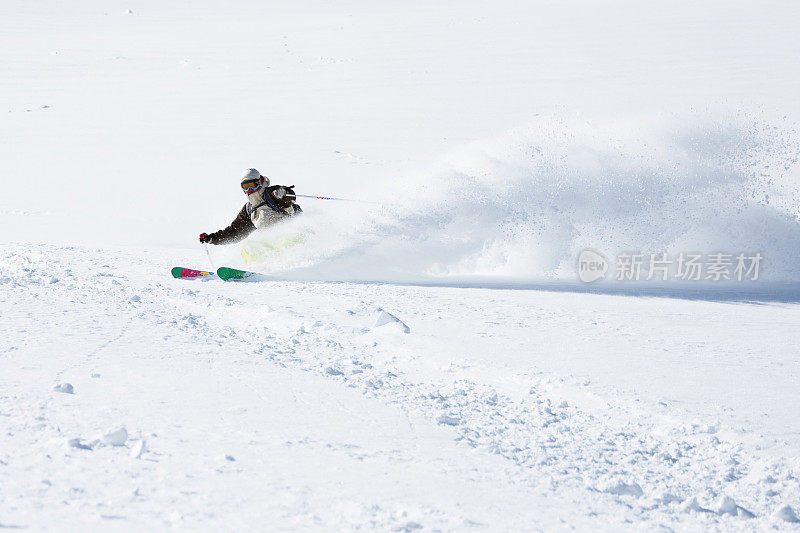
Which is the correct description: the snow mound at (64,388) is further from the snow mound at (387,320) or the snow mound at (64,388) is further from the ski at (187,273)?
the ski at (187,273)

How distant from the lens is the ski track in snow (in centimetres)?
312

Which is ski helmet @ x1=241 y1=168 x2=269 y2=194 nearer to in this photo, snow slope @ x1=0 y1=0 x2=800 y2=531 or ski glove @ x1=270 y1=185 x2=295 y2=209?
ski glove @ x1=270 y1=185 x2=295 y2=209

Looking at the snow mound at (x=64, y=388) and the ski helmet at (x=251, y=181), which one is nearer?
the snow mound at (x=64, y=388)

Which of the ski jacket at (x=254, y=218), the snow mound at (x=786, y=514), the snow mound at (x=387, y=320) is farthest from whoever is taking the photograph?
the ski jacket at (x=254, y=218)

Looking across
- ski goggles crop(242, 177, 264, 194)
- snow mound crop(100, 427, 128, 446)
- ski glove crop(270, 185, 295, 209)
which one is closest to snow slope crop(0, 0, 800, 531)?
snow mound crop(100, 427, 128, 446)

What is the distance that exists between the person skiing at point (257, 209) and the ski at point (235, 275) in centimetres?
90

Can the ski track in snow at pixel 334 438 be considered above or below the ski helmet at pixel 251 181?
below

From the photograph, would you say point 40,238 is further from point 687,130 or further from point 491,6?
point 491,6

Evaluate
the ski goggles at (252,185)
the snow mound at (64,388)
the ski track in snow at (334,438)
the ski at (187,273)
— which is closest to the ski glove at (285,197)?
the ski goggles at (252,185)

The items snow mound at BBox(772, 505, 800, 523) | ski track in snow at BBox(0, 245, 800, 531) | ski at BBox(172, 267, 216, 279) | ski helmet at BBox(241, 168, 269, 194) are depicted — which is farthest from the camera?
ski helmet at BBox(241, 168, 269, 194)

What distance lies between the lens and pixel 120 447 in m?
3.49

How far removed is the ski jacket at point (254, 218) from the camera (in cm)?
909

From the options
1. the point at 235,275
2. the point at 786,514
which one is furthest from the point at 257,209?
the point at 786,514

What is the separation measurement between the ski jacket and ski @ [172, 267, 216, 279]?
3.11 ft
